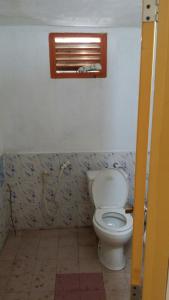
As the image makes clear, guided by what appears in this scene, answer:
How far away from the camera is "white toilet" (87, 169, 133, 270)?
201cm

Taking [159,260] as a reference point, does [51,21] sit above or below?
above

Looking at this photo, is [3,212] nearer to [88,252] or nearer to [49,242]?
[49,242]

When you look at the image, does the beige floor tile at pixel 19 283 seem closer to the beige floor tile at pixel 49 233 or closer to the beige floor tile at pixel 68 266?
the beige floor tile at pixel 68 266

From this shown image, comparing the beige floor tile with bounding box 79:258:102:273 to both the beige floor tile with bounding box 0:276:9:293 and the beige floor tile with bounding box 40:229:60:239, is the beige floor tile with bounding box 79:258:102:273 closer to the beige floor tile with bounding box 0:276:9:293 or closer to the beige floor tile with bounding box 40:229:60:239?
the beige floor tile with bounding box 40:229:60:239

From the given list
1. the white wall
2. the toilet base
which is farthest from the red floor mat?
the white wall

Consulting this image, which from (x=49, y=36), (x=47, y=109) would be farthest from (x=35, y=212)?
(x=49, y=36)

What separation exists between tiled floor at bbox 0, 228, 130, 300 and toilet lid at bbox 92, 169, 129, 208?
0.48 metres

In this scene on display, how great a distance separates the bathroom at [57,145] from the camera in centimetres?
197

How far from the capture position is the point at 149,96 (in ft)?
1.95

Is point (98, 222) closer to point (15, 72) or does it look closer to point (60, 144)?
point (60, 144)

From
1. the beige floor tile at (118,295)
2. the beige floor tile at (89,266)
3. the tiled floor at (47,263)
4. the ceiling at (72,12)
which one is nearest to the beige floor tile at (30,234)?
the tiled floor at (47,263)

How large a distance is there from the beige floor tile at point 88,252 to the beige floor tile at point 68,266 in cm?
10

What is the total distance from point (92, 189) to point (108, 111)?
797mm

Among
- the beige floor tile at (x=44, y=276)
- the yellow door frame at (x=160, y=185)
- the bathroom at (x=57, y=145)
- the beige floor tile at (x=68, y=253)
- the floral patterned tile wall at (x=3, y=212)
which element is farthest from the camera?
the floral patterned tile wall at (x=3, y=212)
